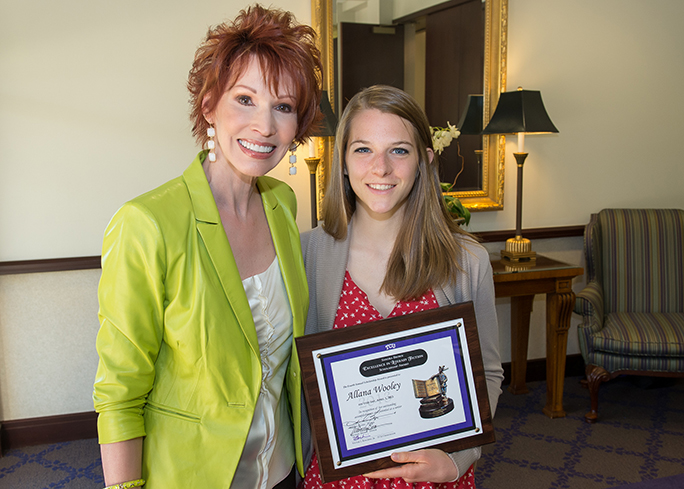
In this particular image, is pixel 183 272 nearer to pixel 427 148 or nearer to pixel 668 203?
pixel 427 148

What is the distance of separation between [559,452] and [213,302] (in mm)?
2843

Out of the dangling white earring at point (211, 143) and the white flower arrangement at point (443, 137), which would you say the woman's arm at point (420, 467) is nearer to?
the dangling white earring at point (211, 143)

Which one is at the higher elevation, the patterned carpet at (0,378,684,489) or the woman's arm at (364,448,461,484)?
the woman's arm at (364,448,461,484)

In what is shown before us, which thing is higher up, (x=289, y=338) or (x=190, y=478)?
(x=289, y=338)

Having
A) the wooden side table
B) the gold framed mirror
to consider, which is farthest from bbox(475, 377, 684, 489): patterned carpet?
the gold framed mirror

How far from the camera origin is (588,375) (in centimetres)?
356

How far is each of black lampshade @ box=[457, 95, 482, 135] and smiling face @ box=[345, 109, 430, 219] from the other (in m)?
2.44

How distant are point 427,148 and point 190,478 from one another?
115 cm

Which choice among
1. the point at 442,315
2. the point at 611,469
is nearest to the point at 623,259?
the point at 611,469

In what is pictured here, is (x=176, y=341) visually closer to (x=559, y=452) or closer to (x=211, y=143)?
(x=211, y=143)

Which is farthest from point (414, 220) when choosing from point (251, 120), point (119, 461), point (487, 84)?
point (487, 84)

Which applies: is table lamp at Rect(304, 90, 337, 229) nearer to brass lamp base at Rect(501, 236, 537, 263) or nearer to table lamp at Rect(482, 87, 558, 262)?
table lamp at Rect(482, 87, 558, 262)

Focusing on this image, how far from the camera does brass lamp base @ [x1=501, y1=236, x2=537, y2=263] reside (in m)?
3.68

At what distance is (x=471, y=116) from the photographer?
391 cm
